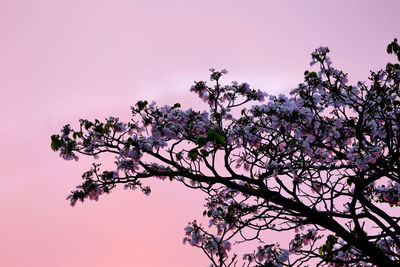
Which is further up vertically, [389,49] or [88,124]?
[88,124]

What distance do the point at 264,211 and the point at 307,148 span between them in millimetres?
1601

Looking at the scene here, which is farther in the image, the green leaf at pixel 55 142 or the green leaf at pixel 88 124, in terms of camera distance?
the green leaf at pixel 88 124

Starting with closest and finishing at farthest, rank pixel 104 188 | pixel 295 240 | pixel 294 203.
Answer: pixel 294 203 → pixel 104 188 → pixel 295 240

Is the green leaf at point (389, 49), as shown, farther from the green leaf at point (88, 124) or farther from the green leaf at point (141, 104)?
the green leaf at point (88, 124)

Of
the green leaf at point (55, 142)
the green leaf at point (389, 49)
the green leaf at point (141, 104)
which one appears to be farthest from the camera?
the green leaf at point (141, 104)

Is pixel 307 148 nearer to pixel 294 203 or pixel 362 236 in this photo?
pixel 294 203

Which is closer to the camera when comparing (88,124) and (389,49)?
(389,49)

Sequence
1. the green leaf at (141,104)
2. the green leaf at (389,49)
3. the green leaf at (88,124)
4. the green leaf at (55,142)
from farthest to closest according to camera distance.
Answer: the green leaf at (141,104) → the green leaf at (88,124) → the green leaf at (55,142) → the green leaf at (389,49)

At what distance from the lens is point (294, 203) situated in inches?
295

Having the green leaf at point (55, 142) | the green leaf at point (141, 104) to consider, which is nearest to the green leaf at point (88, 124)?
the green leaf at point (55, 142)

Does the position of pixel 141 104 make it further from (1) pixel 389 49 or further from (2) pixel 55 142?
(1) pixel 389 49

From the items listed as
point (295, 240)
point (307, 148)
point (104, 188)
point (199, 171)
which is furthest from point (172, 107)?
point (295, 240)

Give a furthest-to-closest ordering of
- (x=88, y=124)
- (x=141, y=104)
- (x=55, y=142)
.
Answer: (x=141, y=104) < (x=88, y=124) < (x=55, y=142)

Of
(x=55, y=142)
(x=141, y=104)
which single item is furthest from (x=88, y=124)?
(x=141, y=104)
